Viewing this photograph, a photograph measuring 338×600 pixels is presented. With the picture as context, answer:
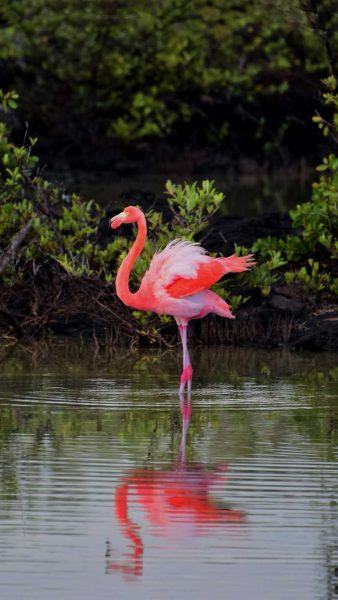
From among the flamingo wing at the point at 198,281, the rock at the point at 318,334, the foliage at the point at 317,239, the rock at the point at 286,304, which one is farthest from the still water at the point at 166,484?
the foliage at the point at 317,239

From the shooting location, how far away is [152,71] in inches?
1446

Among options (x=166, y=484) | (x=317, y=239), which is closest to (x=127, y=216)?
(x=317, y=239)

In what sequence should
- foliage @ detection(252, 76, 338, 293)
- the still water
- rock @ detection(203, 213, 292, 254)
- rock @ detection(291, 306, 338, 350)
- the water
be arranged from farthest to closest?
the water, rock @ detection(203, 213, 292, 254), foliage @ detection(252, 76, 338, 293), rock @ detection(291, 306, 338, 350), the still water

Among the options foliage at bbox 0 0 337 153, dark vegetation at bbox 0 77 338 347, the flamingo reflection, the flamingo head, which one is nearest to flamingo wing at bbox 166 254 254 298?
the flamingo head

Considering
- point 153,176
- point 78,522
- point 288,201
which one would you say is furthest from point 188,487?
point 153,176

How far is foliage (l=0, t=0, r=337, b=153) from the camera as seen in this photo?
119 feet

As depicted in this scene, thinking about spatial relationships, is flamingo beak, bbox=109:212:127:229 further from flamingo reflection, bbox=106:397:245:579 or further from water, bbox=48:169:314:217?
water, bbox=48:169:314:217

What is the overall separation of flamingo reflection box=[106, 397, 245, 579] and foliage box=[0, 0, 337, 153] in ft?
90.2

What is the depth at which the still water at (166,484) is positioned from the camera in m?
6.68

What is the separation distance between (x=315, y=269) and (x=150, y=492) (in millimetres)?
6949

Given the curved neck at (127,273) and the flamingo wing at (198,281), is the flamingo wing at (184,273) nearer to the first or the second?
the flamingo wing at (198,281)

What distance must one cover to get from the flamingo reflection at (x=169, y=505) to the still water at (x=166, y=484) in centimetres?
1

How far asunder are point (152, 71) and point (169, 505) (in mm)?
29504

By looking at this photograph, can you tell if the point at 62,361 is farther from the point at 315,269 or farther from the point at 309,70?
the point at 309,70
